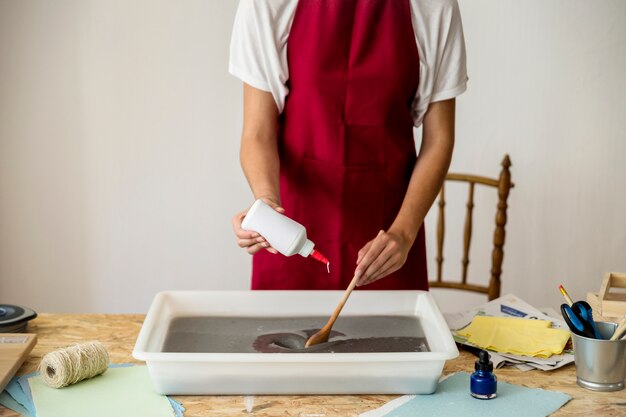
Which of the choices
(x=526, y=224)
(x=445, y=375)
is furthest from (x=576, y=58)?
(x=445, y=375)

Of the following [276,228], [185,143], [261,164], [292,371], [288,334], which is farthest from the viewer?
[185,143]

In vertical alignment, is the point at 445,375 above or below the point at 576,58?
below

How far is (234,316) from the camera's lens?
1.60m

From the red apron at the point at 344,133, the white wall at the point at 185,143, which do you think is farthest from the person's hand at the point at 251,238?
the white wall at the point at 185,143

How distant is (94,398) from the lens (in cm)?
131

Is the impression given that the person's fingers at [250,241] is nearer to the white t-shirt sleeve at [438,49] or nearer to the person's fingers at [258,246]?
the person's fingers at [258,246]

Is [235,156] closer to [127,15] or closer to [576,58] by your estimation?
[127,15]

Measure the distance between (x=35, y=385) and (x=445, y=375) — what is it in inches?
29.4

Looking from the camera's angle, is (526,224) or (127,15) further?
(526,224)

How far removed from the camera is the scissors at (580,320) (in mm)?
1363

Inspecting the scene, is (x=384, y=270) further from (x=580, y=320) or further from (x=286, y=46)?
(x=286, y=46)

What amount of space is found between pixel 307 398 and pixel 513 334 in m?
0.51

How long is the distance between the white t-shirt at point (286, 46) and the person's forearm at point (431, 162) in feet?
0.15

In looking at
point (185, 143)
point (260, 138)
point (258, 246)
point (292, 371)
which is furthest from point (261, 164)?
point (185, 143)
